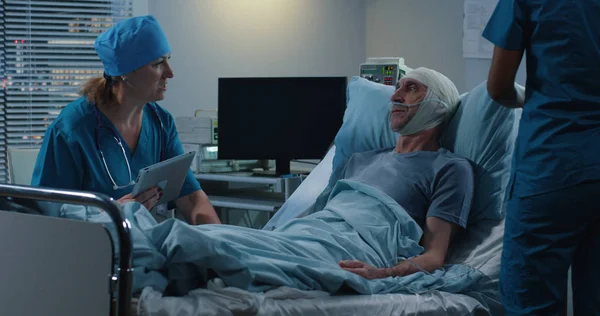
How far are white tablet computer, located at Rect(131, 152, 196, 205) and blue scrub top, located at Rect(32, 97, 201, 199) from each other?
0.17 m

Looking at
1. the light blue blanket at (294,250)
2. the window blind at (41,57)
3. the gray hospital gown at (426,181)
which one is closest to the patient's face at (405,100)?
the gray hospital gown at (426,181)

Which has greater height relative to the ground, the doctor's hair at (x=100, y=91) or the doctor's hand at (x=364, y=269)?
the doctor's hair at (x=100, y=91)

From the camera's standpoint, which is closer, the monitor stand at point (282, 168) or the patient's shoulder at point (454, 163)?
the patient's shoulder at point (454, 163)

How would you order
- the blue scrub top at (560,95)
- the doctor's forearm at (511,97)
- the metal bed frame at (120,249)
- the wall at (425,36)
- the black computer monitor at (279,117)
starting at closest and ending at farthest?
the metal bed frame at (120,249) < the blue scrub top at (560,95) < the doctor's forearm at (511,97) < the black computer monitor at (279,117) < the wall at (425,36)

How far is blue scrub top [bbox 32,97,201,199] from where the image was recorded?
2.48 m

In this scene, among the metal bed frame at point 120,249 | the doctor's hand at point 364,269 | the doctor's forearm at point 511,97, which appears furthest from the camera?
the doctor's hand at point 364,269

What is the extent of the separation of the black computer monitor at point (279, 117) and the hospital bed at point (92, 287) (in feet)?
5.48

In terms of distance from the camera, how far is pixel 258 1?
14.5 feet

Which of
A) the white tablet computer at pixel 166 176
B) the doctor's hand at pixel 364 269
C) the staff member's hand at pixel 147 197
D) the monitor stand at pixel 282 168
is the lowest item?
the doctor's hand at pixel 364 269

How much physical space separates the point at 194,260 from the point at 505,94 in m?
0.85

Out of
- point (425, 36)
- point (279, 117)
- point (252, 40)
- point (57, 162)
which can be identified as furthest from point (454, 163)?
point (252, 40)

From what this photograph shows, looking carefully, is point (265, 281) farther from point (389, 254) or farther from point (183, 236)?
point (389, 254)

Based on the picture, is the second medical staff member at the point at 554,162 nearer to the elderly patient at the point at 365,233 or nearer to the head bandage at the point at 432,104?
the elderly patient at the point at 365,233

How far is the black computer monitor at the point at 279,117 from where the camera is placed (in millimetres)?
3645
